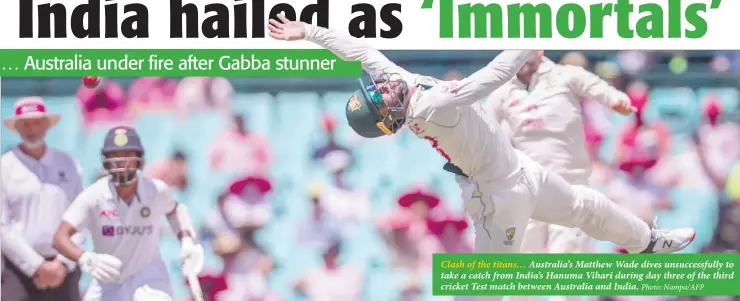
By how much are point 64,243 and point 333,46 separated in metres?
1.78

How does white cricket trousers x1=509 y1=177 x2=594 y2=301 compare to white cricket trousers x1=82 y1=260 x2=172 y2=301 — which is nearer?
white cricket trousers x1=82 y1=260 x2=172 y2=301

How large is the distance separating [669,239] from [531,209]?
96 cm

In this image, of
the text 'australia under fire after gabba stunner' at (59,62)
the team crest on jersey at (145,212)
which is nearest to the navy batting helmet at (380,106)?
the team crest on jersey at (145,212)

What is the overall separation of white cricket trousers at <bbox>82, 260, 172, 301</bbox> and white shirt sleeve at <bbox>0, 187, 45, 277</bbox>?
572 millimetres

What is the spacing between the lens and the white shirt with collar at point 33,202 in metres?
7.66

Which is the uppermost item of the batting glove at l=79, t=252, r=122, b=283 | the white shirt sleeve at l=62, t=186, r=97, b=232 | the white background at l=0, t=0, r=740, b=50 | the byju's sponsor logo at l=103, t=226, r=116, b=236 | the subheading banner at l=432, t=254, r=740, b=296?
the white background at l=0, t=0, r=740, b=50

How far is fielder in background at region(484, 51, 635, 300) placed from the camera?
7.52 metres

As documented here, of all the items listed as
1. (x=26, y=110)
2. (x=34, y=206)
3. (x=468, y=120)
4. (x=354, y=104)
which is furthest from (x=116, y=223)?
(x=468, y=120)

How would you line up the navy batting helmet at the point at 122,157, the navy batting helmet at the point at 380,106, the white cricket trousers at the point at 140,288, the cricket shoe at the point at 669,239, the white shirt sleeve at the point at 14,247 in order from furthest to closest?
the white shirt sleeve at the point at 14,247 < the navy batting helmet at the point at 122,157 < the cricket shoe at the point at 669,239 < the white cricket trousers at the point at 140,288 < the navy batting helmet at the point at 380,106

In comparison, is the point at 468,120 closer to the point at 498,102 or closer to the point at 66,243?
the point at 498,102

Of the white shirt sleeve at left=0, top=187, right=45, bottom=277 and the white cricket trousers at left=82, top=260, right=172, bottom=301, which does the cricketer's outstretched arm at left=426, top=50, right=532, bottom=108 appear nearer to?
the white cricket trousers at left=82, top=260, right=172, bottom=301

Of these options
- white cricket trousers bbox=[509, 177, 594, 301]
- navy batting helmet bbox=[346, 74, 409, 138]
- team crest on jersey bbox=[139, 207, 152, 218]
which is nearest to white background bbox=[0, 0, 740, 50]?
navy batting helmet bbox=[346, 74, 409, 138]

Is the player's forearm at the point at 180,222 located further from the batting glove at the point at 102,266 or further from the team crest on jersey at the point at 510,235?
the team crest on jersey at the point at 510,235

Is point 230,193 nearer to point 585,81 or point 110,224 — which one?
point 110,224
